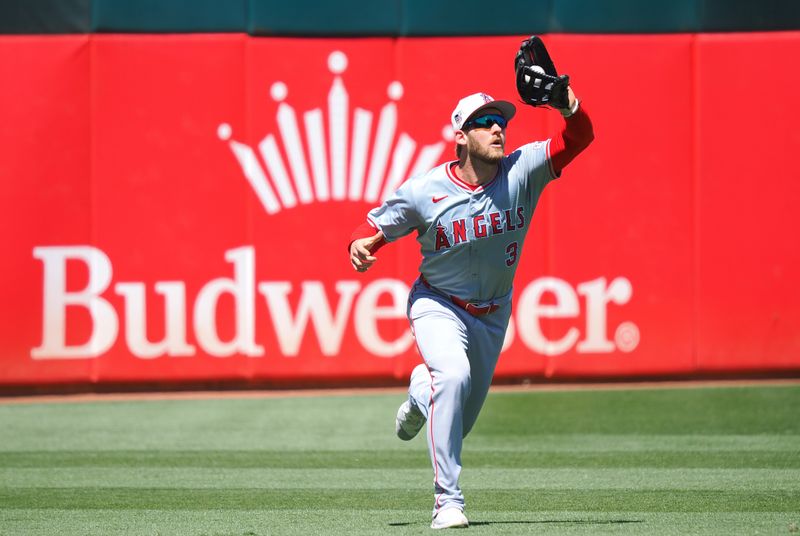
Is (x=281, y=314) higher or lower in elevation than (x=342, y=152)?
lower

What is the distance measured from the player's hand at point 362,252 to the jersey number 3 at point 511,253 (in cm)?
57

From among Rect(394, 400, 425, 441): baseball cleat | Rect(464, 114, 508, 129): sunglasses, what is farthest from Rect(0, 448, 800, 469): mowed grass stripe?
Rect(464, 114, 508, 129): sunglasses

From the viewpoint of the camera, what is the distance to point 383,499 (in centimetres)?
580

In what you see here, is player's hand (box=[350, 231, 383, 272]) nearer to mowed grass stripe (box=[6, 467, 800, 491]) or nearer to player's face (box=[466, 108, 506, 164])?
player's face (box=[466, 108, 506, 164])

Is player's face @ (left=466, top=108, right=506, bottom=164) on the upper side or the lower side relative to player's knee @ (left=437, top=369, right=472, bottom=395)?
upper

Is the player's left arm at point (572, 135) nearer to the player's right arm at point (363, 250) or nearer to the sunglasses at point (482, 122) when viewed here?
the sunglasses at point (482, 122)

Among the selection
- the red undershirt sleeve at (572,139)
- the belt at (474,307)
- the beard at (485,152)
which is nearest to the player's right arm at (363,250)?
the belt at (474,307)

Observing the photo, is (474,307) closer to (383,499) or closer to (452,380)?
(452,380)

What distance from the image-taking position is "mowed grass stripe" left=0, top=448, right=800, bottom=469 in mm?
6953

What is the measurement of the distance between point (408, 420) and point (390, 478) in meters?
1.20

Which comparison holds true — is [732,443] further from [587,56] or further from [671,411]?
[587,56]

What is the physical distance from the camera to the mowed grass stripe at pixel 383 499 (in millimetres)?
5402

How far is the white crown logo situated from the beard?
16.4 feet

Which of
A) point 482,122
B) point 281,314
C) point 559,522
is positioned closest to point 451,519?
point 559,522
